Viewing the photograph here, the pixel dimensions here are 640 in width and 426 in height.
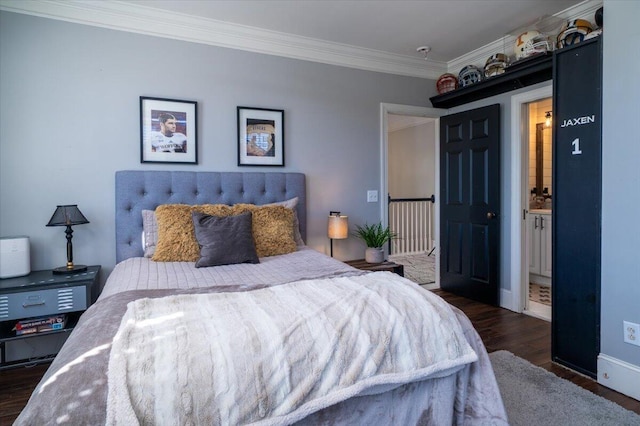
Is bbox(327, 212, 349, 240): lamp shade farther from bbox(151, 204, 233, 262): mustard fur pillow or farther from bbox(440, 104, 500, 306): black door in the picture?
bbox(440, 104, 500, 306): black door

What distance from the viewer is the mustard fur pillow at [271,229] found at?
8.99ft

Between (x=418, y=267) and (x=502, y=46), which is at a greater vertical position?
(x=502, y=46)

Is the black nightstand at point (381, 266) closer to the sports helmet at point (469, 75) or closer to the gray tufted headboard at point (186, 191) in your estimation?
the gray tufted headboard at point (186, 191)

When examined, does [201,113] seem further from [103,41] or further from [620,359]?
[620,359]

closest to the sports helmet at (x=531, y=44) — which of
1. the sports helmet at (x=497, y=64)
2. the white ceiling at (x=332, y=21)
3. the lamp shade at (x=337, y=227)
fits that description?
the white ceiling at (x=332, y=21)

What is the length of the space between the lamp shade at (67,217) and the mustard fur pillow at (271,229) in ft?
3.52

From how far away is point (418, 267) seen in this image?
561cm

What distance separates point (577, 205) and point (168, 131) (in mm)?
3065

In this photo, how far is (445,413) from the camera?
55.5 inches

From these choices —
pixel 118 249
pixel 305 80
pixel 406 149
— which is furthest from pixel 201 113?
pixel 406 149

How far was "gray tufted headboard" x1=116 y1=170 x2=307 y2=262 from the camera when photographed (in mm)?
2834

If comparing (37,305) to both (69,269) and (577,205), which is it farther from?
(577,205)

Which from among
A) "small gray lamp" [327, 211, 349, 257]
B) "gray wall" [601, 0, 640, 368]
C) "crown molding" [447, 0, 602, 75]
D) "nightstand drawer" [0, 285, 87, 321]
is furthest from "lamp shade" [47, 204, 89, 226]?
"crown molding" [447, 0, 602, 75]

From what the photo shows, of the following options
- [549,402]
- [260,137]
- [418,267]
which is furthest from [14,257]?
[418,267]
